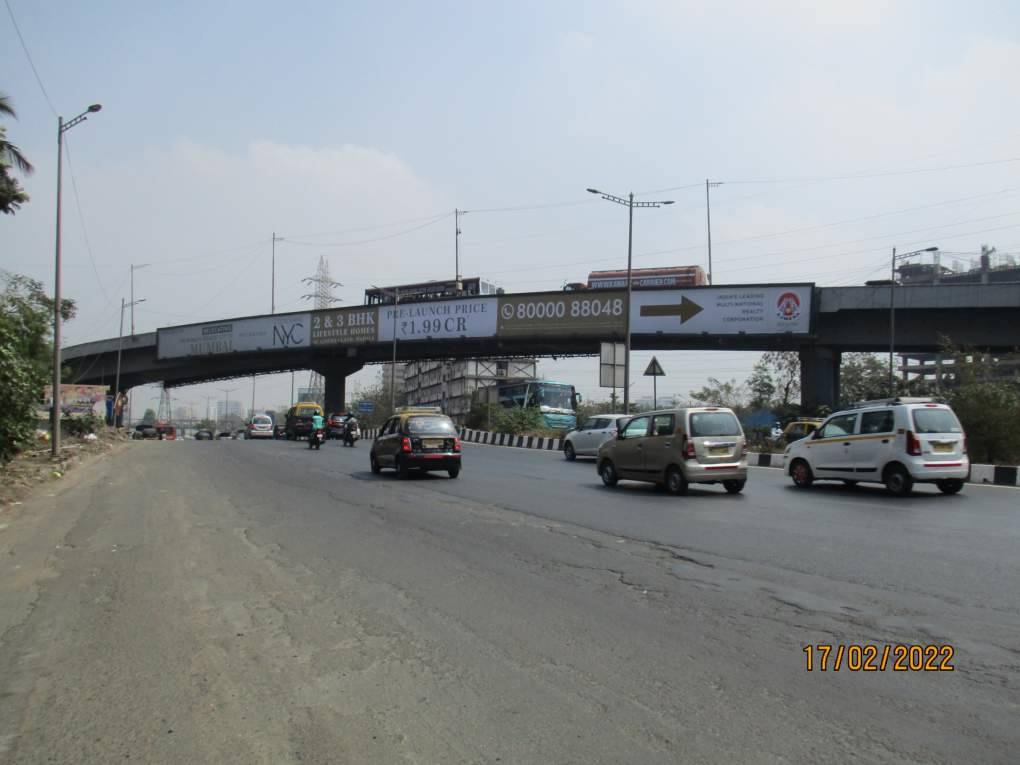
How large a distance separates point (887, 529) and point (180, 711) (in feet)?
29.0

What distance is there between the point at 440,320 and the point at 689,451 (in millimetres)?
37186

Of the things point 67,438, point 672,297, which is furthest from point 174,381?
point 672,297

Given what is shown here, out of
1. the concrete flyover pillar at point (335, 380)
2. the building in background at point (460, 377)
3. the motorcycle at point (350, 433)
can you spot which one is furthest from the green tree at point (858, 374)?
the building in background at point (460, 377)

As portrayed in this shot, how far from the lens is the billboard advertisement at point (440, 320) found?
47.7m

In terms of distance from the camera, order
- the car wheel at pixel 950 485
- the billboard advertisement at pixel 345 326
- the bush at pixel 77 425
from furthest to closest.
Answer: the billboard advertisement at pixel 345 326 → the bush at pixel 77 425 → the car wheel at pixel 950 485

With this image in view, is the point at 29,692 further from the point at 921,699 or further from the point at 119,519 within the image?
the point at 119,519

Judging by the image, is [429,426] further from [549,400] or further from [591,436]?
[549,400]

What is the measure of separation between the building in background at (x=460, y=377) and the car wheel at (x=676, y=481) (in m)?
78.6

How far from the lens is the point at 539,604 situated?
630 cm

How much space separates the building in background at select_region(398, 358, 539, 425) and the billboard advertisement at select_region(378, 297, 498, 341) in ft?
135

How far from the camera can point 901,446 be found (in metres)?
13.6

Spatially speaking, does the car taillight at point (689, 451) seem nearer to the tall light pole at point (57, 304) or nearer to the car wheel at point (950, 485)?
the car wheel at point (950, 485)

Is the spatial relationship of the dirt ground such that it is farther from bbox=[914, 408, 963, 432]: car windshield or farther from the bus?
the bus
